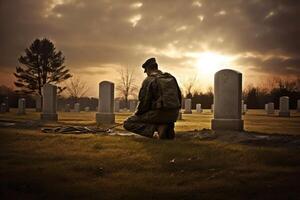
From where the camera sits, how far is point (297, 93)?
41.6 meters

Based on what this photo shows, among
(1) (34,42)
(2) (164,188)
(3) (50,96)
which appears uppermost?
(1) (34,42)

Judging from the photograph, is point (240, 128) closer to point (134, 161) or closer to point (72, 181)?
point (134, 161)

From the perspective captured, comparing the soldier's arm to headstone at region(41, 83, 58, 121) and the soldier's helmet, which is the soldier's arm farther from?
headstone at region(41, 83, 58, 121)

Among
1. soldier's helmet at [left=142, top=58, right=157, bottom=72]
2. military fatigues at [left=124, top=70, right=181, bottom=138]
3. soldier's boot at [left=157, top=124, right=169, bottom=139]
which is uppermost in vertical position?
soldier's helmet at [left=142, top=58, right=157, bottom=72]

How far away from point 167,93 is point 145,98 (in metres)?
0.64

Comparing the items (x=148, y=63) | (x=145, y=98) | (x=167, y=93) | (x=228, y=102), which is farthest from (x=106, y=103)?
(x=167, y=93)

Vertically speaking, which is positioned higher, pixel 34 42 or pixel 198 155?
pixel 34 42

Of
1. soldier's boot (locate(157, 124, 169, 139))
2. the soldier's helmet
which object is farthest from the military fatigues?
the soldier's helmet

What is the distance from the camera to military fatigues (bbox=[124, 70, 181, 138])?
8.56 meters

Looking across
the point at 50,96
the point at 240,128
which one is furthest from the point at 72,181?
the point at 50,96

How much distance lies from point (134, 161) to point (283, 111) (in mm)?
21907

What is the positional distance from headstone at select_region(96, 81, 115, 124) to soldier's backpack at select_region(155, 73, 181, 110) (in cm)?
741

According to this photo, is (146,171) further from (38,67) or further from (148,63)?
(38,67)

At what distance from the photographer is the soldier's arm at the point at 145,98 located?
868cm
